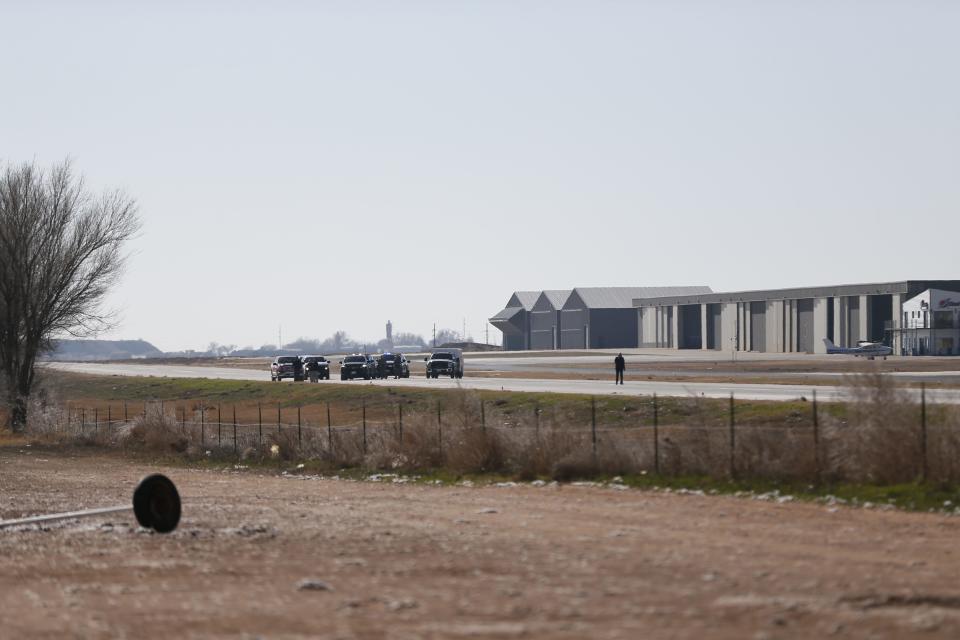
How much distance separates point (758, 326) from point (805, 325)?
31.1ft

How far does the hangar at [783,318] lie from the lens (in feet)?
393

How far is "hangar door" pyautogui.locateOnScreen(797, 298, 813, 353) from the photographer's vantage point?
5101 inches

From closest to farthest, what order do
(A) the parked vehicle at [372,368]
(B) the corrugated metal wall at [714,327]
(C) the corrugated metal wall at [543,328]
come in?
1. (A) the parked vehicle at [372,368]
2. (B) the corrugated metal wall at [714,327]
3. (C) the corrugated metal wall at [543,328]

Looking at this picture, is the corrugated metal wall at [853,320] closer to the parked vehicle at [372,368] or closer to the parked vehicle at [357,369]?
the parked vehicle at [372,368]

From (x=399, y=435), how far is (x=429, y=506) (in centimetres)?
1104

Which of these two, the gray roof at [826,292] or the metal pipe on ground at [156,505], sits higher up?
the gray roof at [826,292]

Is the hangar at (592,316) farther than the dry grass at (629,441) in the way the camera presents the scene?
Yes

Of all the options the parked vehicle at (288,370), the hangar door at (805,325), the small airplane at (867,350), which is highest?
the hangar door at (805,325)

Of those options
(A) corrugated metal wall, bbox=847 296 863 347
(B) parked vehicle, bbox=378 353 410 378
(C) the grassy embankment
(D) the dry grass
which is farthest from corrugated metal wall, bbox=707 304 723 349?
(D) the dry grass

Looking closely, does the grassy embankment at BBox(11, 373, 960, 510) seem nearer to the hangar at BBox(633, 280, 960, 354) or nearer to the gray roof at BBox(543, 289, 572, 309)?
the hangar at BBox(633, 280, 960, 354)

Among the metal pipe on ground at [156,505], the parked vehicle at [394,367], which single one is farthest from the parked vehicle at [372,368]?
the metal pipe on ground at [156,505]

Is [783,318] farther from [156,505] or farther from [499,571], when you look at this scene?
[499,571]

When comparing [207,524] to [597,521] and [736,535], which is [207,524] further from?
[736,535]

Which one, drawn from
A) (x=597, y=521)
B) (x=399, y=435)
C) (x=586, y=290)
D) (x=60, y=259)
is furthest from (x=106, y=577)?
(x=586, y=290)
